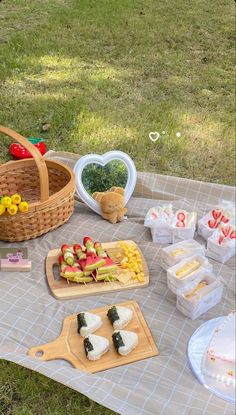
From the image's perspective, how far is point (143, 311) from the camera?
1.66m

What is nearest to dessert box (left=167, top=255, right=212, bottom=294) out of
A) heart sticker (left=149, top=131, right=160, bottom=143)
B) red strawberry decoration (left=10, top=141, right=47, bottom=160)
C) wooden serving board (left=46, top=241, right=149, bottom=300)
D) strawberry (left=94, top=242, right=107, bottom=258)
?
wooden serving board (left=46, top=241, right=149, bottom=300)

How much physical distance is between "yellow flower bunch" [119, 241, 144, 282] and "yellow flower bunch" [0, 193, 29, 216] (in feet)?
1.16

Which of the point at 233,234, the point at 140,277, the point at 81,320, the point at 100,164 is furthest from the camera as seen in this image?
the point at 100,164

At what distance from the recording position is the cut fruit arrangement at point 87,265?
174 cm

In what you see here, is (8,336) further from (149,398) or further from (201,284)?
(201,284)

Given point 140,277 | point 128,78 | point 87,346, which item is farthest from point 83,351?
point 128,78

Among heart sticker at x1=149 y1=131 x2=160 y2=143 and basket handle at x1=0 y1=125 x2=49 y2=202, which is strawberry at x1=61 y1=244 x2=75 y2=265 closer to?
basket handle at x1=0 y1=125 x2=49 y2=202

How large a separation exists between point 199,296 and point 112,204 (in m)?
0.55

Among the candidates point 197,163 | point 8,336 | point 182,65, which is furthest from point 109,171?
point 182,65

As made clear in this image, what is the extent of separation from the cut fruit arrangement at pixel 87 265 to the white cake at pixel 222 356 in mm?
414

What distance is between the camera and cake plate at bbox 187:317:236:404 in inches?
54.3

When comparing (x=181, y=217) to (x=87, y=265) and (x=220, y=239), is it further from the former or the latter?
(x=87, y=265)

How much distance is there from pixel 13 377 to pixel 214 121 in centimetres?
193

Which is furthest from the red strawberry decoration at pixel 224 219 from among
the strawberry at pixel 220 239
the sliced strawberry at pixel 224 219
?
the strawberry at pixel 220 239
